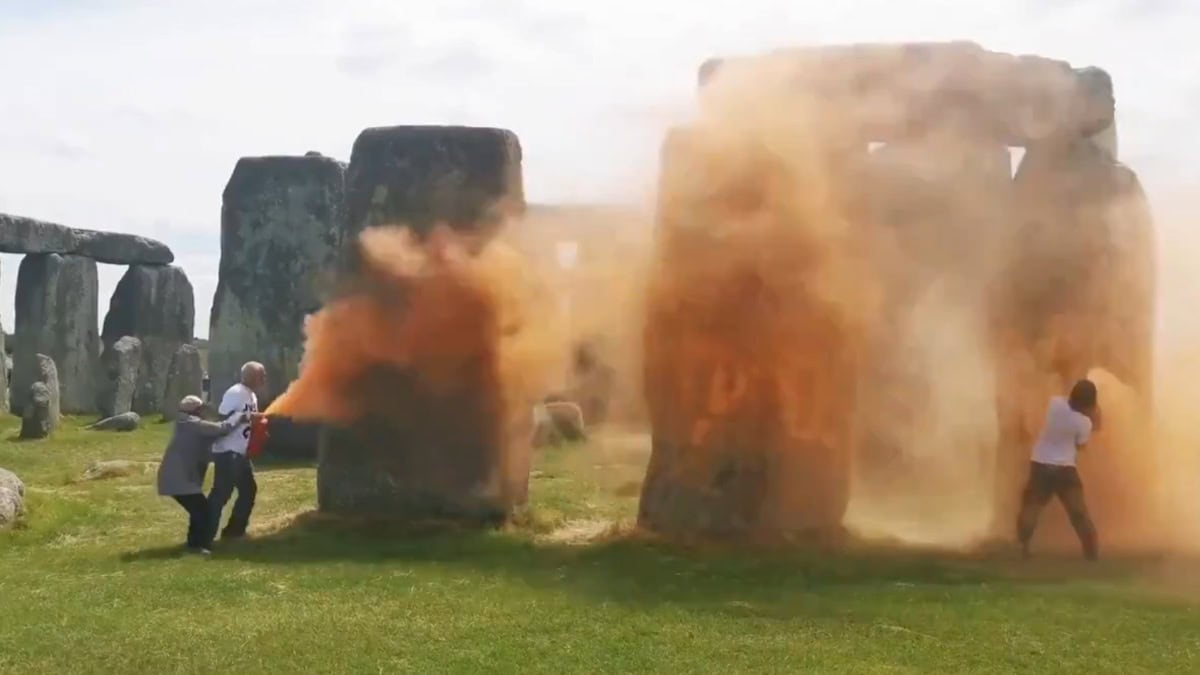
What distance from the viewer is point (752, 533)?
13.1 meters

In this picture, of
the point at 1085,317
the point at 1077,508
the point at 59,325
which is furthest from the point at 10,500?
the point at 59,325

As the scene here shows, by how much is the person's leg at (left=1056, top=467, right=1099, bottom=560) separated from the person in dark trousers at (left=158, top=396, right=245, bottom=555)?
7389 mm

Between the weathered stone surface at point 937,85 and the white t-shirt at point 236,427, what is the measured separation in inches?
209

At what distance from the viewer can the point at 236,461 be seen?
42.9 ft

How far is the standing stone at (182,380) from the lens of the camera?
2886cm

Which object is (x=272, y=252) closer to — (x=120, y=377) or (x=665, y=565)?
(x=120, y=377)

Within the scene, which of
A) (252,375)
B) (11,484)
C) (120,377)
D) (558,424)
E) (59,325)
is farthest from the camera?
(59,325)

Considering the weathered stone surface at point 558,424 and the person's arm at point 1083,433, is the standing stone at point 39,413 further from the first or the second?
the person's arm at point 1083,433

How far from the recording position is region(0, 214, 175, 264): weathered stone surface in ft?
102

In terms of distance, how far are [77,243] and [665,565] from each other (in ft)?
82.3

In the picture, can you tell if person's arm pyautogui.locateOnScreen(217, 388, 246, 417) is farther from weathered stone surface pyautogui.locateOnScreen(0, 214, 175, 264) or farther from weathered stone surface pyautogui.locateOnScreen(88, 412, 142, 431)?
weathered stone surface pyautogui.locateOnScreen(0, 214, 175, 264)

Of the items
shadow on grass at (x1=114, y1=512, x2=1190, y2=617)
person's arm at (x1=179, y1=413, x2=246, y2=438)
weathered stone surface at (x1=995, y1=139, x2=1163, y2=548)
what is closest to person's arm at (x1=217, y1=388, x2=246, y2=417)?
person's arm at (x1=179, y1=413, x2=246, y2=438)

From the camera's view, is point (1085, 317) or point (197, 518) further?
point (1085, 317)

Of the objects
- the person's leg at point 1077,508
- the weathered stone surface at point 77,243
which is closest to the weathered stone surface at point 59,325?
the weathered stone surface at point 77,243
